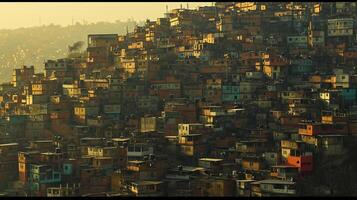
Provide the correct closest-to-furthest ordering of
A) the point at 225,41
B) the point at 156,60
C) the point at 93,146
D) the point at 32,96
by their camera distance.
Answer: the point at 93,146
the point at 32,96
the point at 156,60
the point at 225,41

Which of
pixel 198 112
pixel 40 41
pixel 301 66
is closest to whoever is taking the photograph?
pixel 198 112

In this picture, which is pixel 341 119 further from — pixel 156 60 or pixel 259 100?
pixel 156 60

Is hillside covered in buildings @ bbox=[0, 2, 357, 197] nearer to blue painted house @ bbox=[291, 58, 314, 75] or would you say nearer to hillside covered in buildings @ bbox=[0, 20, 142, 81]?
blue painted house @ bbox=[291, 58, 314, 75]

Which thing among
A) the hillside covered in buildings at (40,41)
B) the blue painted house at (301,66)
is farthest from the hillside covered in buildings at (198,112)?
the hillside covered in buildings at (40,41)

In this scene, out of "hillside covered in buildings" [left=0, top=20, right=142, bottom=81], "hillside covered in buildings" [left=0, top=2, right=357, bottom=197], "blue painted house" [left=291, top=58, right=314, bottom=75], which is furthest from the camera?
"hillside covered in buildings" [left=0, top=20, right=142, bottom=81]

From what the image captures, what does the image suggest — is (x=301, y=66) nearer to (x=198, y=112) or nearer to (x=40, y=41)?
(x=198, y=112)

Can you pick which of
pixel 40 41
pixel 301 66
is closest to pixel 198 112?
pixel 301 66

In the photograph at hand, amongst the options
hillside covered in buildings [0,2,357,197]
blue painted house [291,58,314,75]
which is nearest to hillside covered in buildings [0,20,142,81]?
hillside covered in buildings [0,2,357,197]

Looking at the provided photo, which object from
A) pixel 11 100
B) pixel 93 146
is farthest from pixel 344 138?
pixel 11 100
